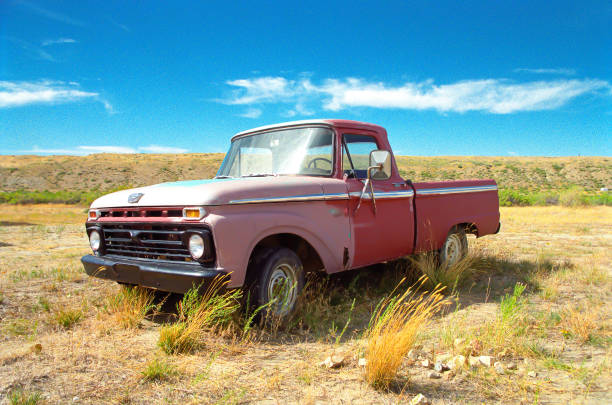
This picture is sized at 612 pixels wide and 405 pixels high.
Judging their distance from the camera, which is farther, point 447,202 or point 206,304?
point 447,202

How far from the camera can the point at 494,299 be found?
207 inches

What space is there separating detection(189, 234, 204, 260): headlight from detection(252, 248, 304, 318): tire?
540mm

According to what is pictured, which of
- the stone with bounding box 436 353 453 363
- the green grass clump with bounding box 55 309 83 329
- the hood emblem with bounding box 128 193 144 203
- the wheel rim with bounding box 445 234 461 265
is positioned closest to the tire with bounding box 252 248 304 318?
A: the hood emblem with bounding box 128 193 144 203

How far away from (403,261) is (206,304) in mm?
3549

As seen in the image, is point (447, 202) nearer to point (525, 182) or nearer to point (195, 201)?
point (195, 201)

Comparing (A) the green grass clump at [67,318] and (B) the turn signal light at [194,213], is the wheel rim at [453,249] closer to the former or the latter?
(B) the turn signal light at [194,213]

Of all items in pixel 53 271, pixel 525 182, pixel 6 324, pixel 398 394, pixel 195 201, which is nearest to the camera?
pixel 398 394

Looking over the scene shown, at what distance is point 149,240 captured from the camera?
149 inches

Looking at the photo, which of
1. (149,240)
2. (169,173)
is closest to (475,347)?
(149,240)

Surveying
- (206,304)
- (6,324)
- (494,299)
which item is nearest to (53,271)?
(6,324)

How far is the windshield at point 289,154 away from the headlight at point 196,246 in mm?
1423

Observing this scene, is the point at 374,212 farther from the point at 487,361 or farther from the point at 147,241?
the point at 147,241

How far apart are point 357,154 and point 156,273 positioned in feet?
8.43

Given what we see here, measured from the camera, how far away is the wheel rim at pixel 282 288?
3878mm
